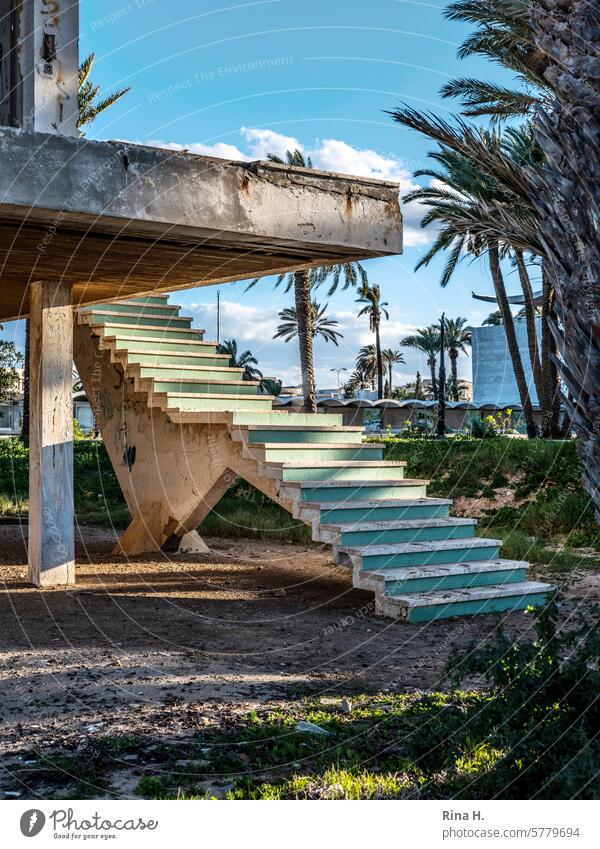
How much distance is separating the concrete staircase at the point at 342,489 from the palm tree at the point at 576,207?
4.44m

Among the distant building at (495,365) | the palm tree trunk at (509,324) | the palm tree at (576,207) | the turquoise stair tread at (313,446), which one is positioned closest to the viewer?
the palm tree at (576,207)

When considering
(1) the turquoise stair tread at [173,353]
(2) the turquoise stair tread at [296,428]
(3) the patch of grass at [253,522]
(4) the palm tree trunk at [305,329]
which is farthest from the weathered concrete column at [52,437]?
(4) the palm tree trunk at [305,329]

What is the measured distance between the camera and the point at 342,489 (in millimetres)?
9047

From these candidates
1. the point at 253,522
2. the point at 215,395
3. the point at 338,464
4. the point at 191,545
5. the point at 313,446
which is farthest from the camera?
the point at 253,522

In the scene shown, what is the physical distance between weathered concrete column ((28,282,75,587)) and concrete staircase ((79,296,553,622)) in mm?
1263

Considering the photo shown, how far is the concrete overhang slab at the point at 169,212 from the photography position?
6.75 metres

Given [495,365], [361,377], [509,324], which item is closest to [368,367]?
[361,377]

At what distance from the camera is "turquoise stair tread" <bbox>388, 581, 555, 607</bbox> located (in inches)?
316

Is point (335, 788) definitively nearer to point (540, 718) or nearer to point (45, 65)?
point (540, 718)

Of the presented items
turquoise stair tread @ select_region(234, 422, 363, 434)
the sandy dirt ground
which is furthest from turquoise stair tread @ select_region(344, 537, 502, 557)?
turquoise stair tread @ select_region(234, 422, 363, 434)

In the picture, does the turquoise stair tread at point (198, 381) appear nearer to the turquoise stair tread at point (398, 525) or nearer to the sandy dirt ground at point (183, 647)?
the sandy dirt ground at point (183, 647)

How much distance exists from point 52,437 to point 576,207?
684 centimetres

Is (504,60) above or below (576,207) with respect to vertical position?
above
